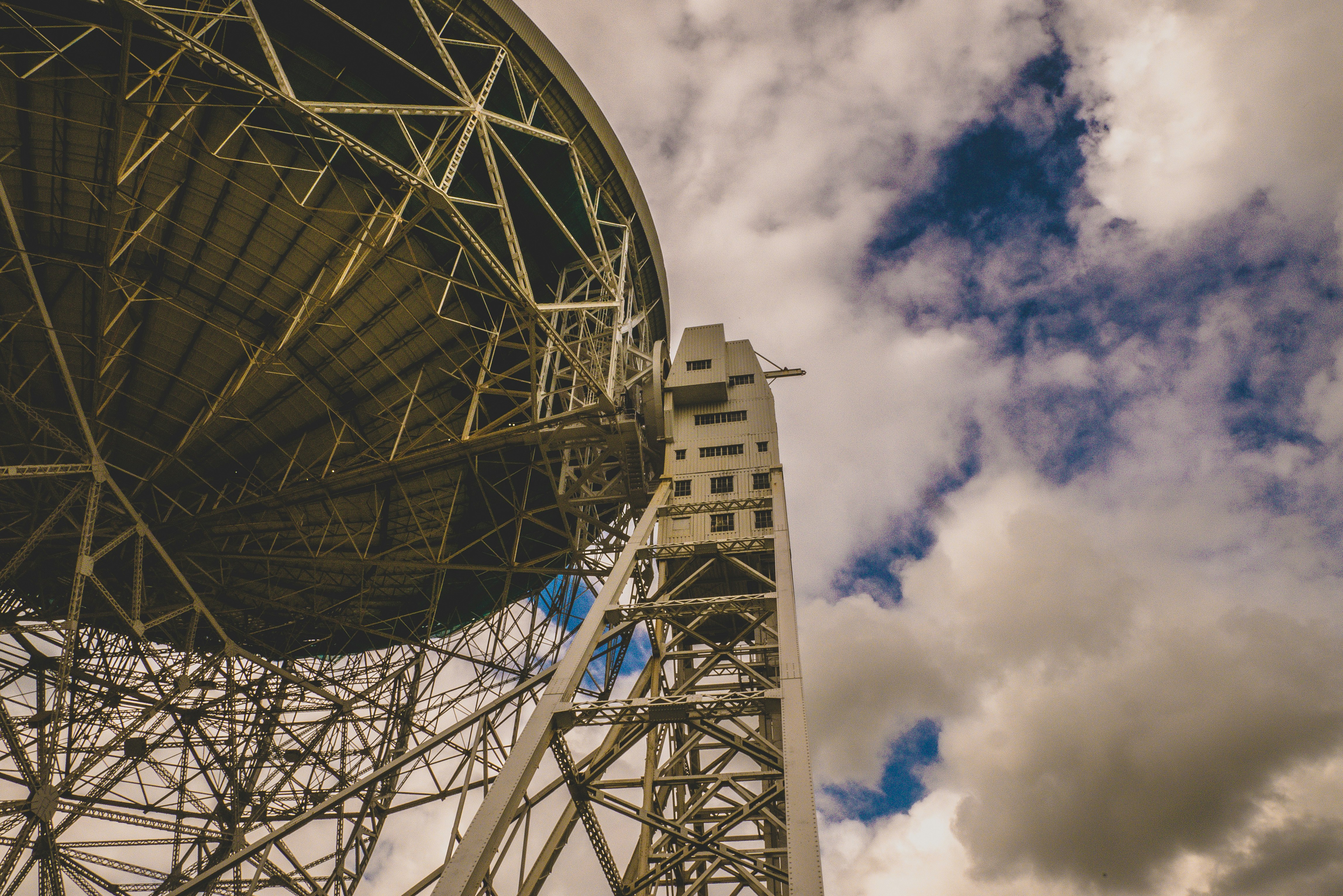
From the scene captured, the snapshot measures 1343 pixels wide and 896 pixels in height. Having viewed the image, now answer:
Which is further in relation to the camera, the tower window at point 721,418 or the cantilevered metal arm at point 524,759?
the tower window at point 721,418

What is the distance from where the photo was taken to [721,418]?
62.2 ft

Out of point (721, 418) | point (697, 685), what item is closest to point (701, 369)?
point (721, 418)

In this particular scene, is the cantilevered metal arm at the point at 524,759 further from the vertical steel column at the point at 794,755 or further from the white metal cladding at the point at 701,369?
the white metal cladding at the point at 701,369

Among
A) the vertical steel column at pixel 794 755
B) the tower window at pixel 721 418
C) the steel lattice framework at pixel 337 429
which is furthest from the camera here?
the tower window at pixel 721 418

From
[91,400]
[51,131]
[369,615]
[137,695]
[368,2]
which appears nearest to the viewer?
[51,131]

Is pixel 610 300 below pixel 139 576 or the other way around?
the other way around

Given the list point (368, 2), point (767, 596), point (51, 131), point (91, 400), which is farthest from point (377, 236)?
point (767, 596)

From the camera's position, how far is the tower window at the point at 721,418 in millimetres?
18797

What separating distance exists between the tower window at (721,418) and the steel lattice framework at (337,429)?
3.28 feet

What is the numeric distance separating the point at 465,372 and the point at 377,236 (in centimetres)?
579

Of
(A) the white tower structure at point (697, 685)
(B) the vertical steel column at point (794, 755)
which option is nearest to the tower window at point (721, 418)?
(A) the white tower structure at point (697, 685)

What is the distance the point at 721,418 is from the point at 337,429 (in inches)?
405

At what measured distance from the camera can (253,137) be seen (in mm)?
16547

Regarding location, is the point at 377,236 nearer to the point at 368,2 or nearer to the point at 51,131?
the point at 368,2
